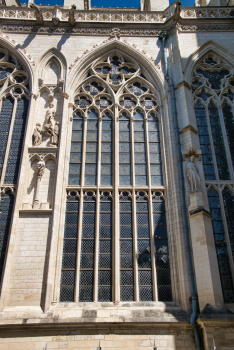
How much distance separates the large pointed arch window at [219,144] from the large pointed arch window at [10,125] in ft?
20.4

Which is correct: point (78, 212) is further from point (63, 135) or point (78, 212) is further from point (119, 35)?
point (119, 35)

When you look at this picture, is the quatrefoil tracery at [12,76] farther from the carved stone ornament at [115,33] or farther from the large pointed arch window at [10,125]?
the carved stone ornament at [115,33]

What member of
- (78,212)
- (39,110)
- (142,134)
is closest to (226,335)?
(78,212)

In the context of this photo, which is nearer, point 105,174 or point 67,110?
point 105,174

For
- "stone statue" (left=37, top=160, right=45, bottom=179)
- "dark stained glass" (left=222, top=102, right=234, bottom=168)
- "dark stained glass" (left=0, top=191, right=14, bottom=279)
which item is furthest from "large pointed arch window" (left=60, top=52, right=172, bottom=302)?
"dark stained glass" (left=222, top=102, right=234, bottom=168)

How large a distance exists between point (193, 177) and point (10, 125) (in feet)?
21.5

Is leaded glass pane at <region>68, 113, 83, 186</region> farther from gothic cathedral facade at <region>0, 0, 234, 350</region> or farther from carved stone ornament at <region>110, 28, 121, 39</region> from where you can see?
carved stone ornament at <region>110, 28, 121, 39</region>

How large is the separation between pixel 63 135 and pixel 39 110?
1.49m

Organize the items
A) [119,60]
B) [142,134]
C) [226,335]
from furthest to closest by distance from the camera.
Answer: [119,60] < [142,134] < [226,335]

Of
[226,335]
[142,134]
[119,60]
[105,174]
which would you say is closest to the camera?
[226,335]

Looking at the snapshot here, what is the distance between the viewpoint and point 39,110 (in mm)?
13055

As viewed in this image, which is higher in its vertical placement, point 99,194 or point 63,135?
point 63,135

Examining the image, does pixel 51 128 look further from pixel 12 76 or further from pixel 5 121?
pixel 12 76

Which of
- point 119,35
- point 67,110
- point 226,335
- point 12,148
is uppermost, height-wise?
point 119,35
